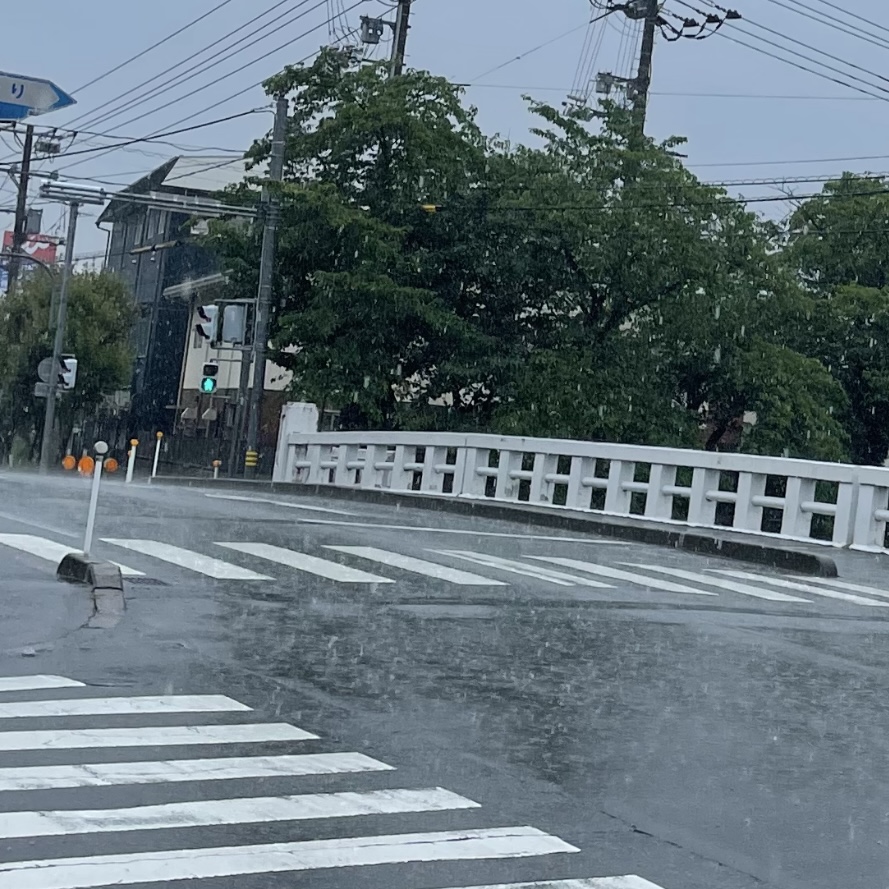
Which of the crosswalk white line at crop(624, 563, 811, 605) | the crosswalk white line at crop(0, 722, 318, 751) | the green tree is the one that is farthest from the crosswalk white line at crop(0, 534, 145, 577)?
the green tree

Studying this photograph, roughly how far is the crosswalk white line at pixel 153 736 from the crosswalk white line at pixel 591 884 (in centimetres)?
212

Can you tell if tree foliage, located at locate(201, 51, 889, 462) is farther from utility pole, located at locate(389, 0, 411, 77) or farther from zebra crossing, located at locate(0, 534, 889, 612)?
zebra crossing, located at locate(0, 534, 889, 612)

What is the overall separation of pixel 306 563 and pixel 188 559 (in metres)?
1.03

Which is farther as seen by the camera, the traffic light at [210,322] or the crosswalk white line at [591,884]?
the traffic light at [210,322]

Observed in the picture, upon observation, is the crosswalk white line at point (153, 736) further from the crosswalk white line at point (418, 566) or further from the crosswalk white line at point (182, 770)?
the crosswalk white line at point (418, 566)

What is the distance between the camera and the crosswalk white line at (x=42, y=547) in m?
12.4

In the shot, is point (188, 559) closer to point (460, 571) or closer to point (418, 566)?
point (418, 566)

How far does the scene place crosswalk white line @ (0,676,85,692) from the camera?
25.8ft

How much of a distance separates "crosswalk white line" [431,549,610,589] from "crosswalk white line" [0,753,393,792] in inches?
285

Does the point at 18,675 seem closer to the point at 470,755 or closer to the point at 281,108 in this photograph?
the point at 470,755

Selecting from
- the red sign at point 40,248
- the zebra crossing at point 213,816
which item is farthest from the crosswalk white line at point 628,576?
the red sign at point 40,248

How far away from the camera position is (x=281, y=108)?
40.3m

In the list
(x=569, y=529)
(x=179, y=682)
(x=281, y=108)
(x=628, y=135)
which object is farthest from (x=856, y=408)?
(x=179, y=682)

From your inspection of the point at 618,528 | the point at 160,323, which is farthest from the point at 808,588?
the point at 160,323
